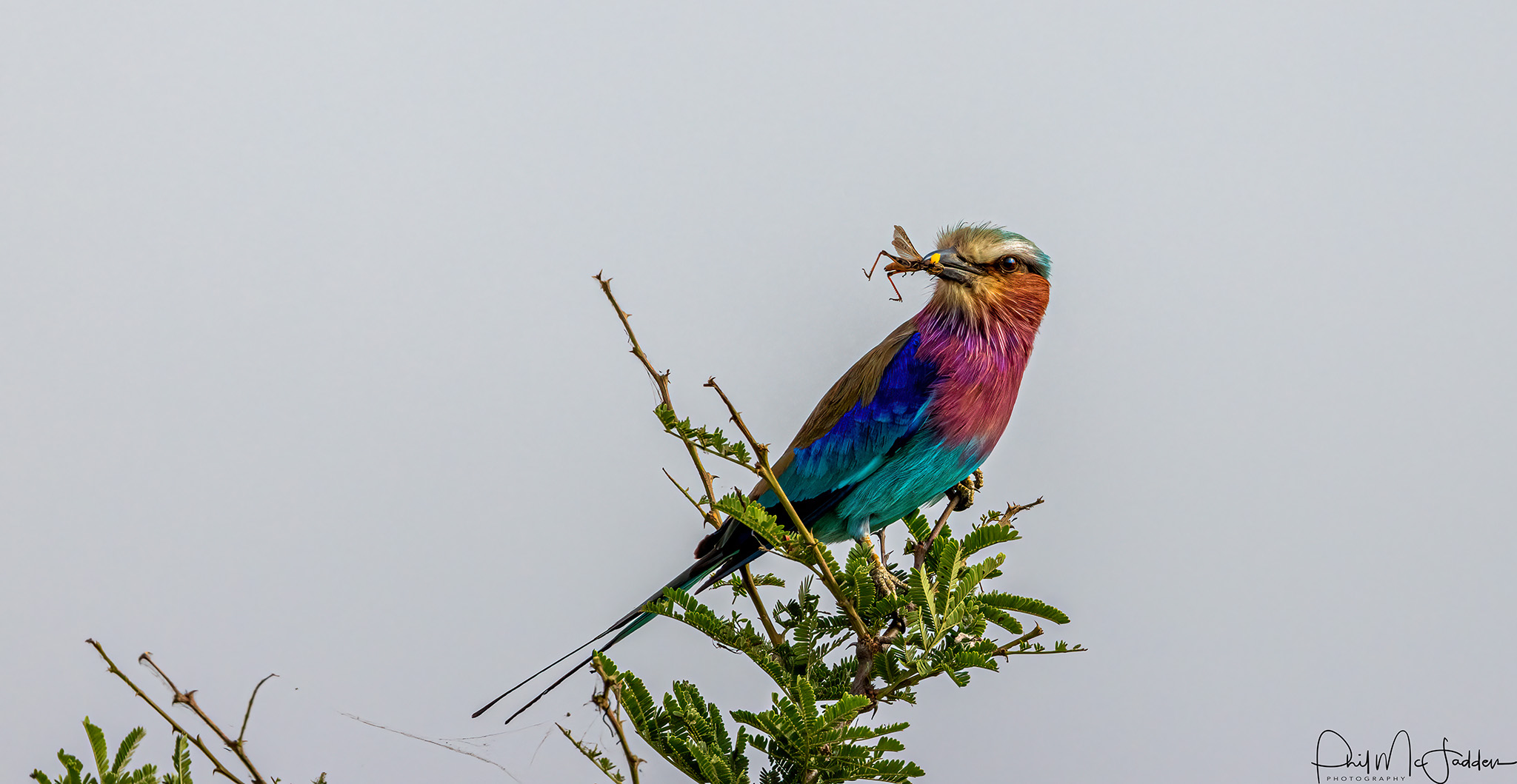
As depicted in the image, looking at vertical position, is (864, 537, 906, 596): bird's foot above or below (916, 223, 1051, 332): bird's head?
below

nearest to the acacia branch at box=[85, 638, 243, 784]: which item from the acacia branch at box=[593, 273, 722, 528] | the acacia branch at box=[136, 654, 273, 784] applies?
the acacia branch at box=[136, 654, 273, 784]

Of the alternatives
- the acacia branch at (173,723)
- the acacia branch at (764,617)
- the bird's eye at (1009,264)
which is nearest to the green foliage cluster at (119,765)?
the acacia branch at (173,723)

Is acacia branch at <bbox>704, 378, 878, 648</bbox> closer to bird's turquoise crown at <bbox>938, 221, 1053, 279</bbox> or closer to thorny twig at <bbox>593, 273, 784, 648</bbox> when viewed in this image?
thorny twig at <bbox>593, 273, 784, 648</bbox>

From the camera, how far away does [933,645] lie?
56.3 inches

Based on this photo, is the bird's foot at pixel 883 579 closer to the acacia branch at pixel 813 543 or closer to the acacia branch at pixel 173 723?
the acacia branch at pixel 813 543

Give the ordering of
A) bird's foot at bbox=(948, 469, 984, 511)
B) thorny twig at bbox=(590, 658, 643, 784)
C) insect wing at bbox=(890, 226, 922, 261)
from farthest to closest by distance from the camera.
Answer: bird's foot at bbox=(948, 469, 984, 511), insect wing at bbox=(890, 226, 922, 261), thorny twig at bbox=(590, 658, 643, 784)

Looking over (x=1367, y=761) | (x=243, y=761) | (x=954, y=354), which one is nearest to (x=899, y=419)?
(x=954, y=354)

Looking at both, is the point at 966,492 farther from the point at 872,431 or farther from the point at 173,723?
the point at 173,723

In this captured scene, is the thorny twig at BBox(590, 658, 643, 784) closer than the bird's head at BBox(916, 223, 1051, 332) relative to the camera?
Yes

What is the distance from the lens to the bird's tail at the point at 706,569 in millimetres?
1647

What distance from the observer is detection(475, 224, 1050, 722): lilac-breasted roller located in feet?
5.69

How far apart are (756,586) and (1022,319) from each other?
2.08 ft

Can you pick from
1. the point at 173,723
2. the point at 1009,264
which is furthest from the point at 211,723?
the point at 1009,264

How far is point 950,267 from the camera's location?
1734 millimetres
